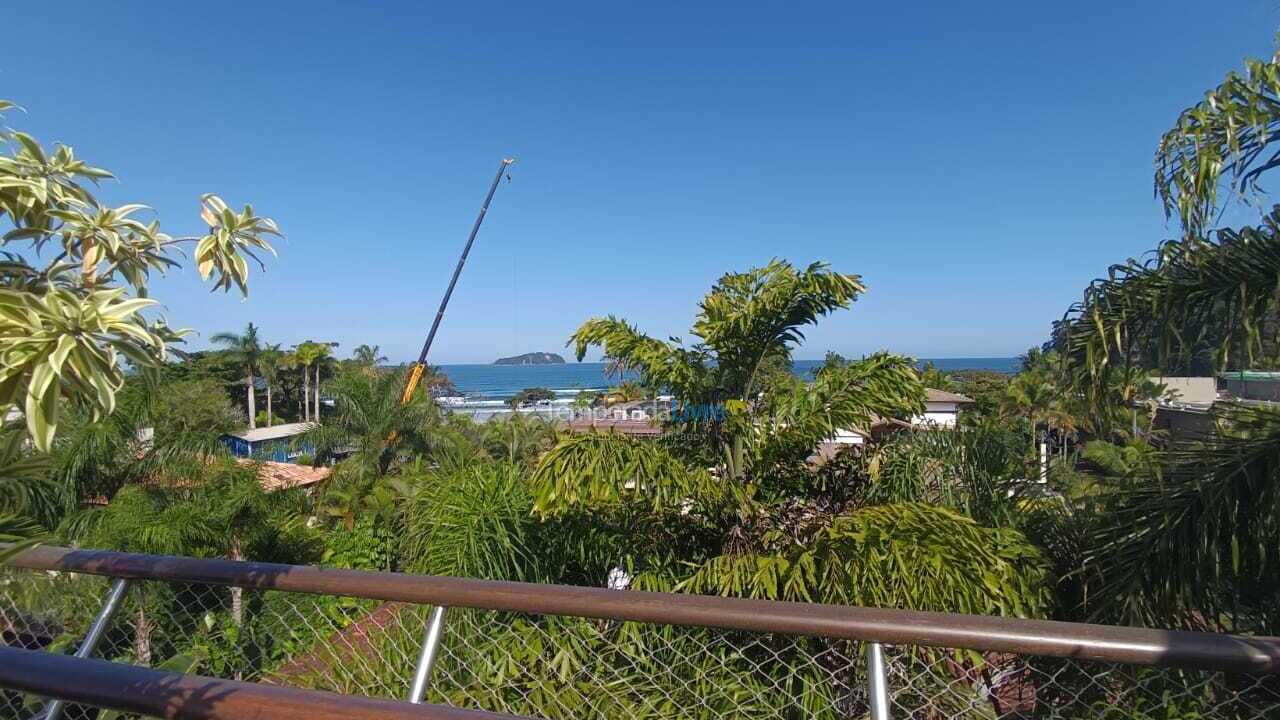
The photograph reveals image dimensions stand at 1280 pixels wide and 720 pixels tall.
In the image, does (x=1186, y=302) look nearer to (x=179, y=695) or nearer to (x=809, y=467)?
(x=809, y=467)

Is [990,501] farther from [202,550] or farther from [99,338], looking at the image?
[202,550]

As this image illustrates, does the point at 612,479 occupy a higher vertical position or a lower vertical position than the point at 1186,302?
lower

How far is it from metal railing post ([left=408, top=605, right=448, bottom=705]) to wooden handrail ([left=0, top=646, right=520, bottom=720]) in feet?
0.87

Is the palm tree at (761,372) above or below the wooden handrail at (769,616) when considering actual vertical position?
above

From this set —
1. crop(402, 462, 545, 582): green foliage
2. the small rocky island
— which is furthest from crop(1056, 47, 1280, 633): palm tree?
the small rocky island

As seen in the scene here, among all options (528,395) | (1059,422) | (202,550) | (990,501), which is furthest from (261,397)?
(990,501)

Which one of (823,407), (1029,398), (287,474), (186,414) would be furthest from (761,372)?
(1029,398)

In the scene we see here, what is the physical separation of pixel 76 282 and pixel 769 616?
1.36 meters

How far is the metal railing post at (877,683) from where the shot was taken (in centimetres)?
115

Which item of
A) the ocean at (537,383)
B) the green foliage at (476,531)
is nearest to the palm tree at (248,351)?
the ocean at (537,383)

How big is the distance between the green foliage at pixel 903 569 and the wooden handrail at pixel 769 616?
2149mm

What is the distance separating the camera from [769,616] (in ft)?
3.97

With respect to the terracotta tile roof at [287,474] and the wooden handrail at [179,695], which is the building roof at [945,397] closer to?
the terracotta tile roof at [287,474]

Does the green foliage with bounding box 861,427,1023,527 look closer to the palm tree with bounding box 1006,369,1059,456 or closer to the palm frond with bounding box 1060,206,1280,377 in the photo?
the palm frond with bounding box 1060,206,1280,377
